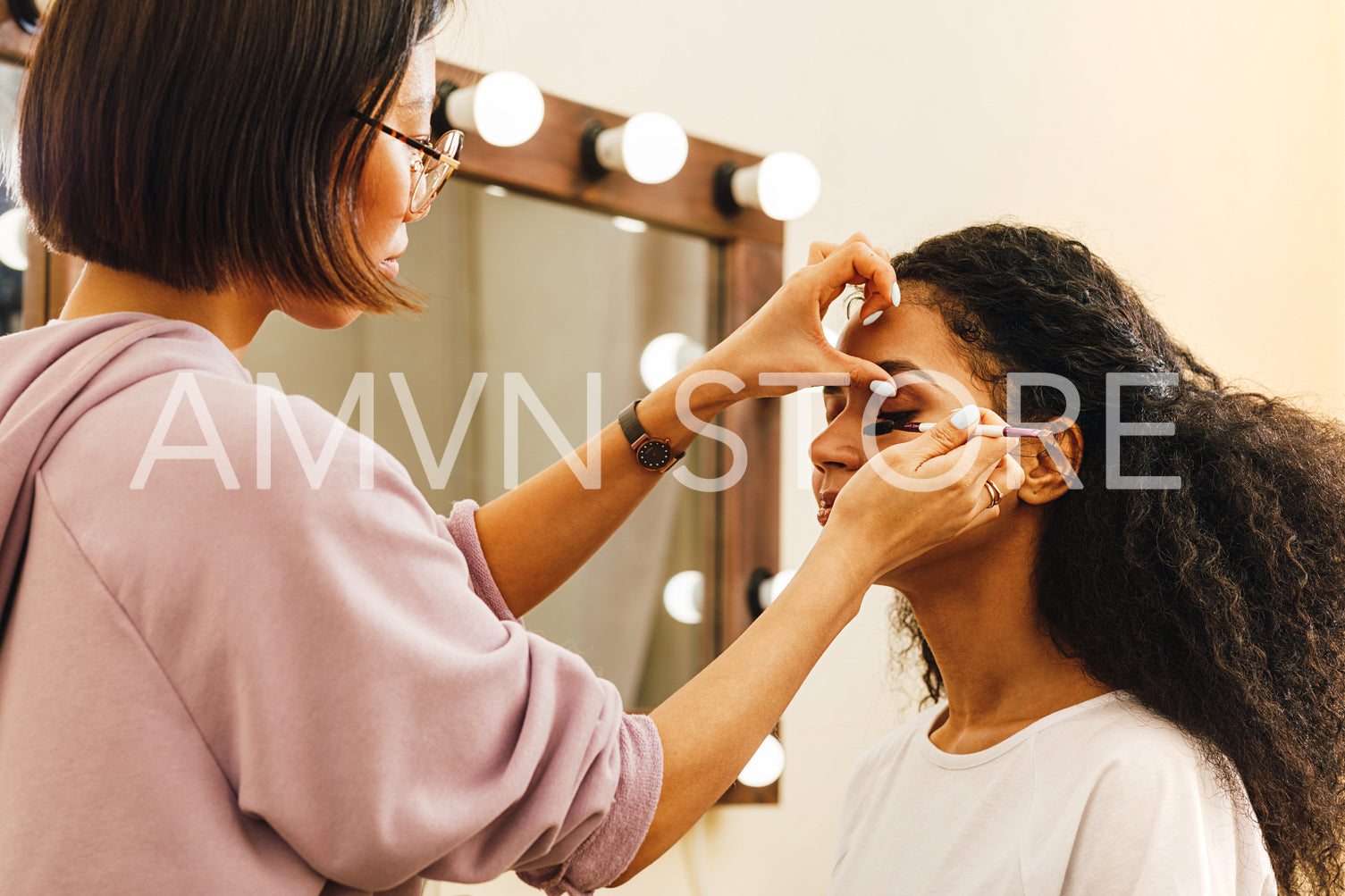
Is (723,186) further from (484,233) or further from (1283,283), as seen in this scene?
(1283,283)

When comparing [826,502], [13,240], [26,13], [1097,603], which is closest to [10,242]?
[13,240]

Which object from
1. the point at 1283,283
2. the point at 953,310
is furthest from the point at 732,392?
the point at 1283,283

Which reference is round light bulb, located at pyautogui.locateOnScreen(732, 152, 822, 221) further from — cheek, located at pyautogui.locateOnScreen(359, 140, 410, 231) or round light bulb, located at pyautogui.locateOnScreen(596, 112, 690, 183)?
cheek, located at pyautogui.locateOnScreen(359, 140, 410, 231)

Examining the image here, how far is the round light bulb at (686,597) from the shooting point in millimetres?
1388

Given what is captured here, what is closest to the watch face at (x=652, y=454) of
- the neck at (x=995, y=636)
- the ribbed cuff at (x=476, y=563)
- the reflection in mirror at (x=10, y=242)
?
the ribbed cuff at (x=476, y=563)

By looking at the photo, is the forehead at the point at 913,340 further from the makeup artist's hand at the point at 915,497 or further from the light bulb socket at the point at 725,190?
the light bulb socket at the point at 725,190

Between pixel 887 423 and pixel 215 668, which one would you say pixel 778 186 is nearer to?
pixel 887 423

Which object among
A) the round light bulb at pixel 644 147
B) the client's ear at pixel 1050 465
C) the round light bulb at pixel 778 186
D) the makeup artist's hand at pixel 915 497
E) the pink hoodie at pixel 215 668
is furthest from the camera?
the round light bulb at pixel 778 186

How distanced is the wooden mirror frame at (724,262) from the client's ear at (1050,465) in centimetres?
49

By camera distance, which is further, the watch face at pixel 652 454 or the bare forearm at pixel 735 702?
the watch face at pixel 652 454

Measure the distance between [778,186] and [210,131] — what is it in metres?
0.97

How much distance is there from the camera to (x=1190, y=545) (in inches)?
37.0

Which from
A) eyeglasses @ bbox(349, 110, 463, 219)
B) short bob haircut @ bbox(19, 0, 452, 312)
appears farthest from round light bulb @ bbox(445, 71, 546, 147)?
short bob haircut @ bbox(19, 0, 452, 312)

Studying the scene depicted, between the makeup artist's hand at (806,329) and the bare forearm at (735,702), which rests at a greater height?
the makeup artist's hand at (806,329)
